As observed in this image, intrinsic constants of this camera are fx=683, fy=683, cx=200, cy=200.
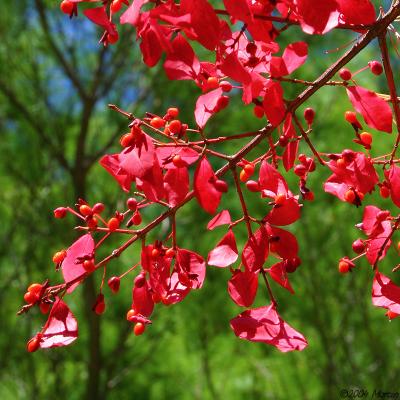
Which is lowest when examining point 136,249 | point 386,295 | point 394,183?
point 136,249

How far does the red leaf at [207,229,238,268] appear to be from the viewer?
26.4 inches

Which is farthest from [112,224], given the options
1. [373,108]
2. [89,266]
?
[373,108]

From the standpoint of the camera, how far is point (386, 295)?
663 millimetres

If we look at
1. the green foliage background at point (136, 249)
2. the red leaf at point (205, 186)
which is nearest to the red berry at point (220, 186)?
the red leaf at point (205, 186)

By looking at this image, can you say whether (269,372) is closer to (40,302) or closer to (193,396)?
(193,396)

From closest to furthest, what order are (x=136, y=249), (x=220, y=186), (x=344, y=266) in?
(x=220, y=186) < (x=344, y=266) < (x=136, y=249)

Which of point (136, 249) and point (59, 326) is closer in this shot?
point (59, 326)

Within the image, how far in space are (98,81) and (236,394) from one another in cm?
145

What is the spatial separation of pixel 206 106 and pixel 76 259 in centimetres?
19

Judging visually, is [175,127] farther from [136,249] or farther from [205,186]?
[136,249]

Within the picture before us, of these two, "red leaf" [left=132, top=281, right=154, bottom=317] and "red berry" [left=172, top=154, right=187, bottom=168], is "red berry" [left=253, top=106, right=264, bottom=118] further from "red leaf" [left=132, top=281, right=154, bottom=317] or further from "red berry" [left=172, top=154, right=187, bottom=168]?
"red leaf" [left=132, top=281, right=154, bottom=317]

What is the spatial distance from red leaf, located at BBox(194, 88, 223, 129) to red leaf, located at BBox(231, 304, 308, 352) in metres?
0.19

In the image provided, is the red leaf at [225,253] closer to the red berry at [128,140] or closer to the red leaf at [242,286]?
the red leaf at [242,286]

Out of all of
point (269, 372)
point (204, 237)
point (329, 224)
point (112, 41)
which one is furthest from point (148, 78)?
point (112, 41)
